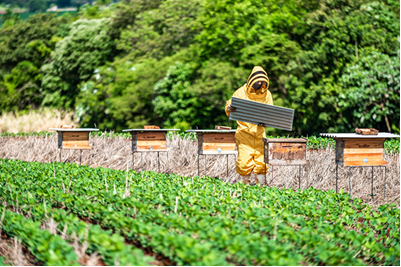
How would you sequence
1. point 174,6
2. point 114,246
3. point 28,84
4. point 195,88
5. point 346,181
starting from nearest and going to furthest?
point 114,246 < point 346,181 < point 195,88 < point 174,6 < point 28,84

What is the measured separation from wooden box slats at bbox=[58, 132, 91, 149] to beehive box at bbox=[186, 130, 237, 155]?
3260 mm

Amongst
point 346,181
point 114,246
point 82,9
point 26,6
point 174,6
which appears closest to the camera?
point 114,246

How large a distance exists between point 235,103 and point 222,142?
7.08 feet

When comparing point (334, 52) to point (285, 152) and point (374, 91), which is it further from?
point (285, 152)

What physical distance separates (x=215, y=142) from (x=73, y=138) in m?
3.73

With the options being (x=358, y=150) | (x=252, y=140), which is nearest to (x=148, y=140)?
(x=252, y=140)

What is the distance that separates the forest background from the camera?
1655 cm

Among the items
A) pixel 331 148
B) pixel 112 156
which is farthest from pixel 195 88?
pixel 331 148

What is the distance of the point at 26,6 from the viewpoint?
43906 millimetres

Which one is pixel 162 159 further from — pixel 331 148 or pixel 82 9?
pixel 82 9

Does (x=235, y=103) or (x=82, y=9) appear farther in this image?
(x=82, y=9)

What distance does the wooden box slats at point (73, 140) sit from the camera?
10.1 m

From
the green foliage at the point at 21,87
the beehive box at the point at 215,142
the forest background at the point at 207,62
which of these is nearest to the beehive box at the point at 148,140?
the beehive box at the point at 215,142

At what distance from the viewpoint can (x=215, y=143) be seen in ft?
28.1
